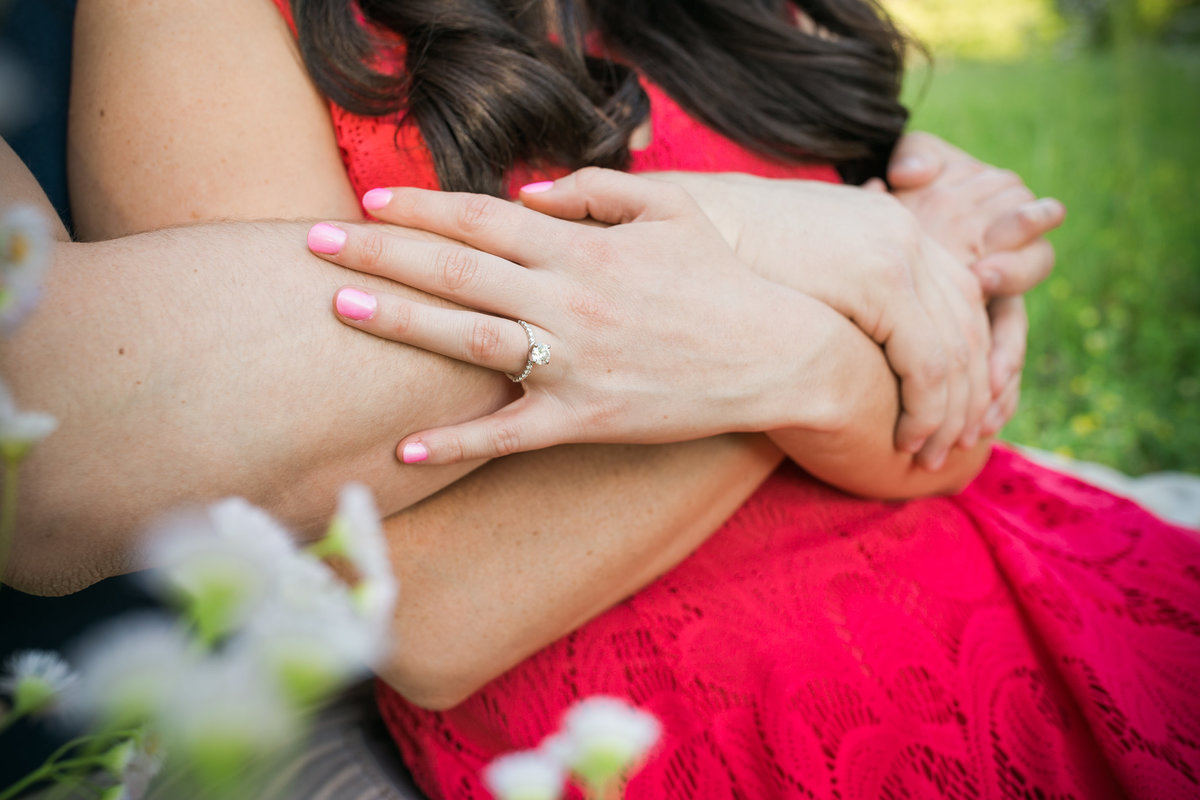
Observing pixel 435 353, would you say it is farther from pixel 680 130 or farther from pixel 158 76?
pixel 680 130

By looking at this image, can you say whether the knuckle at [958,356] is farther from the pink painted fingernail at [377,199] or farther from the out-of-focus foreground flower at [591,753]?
the out-of-focus foreground flower at [591,753]

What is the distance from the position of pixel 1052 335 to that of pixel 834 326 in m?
3.01

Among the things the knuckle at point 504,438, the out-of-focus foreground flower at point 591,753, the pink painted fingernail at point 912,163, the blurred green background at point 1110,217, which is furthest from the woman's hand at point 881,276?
the out-of-focus foreground flower at point 591,753

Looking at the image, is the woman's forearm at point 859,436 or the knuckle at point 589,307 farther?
the woman's forearm at point 859,436

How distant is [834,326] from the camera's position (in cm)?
103

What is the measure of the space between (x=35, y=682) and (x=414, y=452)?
53cm

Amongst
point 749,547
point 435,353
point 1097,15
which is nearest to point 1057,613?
point 749,547

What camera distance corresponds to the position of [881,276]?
108 centimetres

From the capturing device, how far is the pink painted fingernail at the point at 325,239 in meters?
0.74

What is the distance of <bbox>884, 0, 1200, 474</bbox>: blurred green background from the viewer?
9.77 ft

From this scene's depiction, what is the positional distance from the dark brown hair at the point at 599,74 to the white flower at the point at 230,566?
33.9 inches

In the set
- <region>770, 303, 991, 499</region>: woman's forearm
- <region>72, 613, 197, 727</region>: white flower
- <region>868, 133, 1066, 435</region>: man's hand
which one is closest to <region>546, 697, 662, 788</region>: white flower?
<region>72, 613, 197, 727</region>: white flower

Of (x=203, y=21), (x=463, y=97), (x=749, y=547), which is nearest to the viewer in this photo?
(x=203, y=21)

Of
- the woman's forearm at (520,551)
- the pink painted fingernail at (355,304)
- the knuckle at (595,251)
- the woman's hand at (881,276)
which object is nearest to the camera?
the pink painted fingernail at (355,304)
